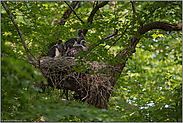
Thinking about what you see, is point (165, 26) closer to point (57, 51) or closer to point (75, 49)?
point (75, 49)

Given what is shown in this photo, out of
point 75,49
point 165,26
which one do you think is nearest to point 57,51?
point 75,49

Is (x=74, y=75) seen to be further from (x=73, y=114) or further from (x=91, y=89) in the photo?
(x=73, y=114)

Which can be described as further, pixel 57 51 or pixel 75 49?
pixel 57 51

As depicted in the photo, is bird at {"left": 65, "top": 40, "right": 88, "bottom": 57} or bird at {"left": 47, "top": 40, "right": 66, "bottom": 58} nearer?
bird at {"left": 65, "top": 40, "right": 88, "bottom": 57}

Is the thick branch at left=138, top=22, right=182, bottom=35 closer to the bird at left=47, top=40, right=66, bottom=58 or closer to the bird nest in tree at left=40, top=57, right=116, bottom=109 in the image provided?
the bird nest in tree at left=40, top=57, right=116, bottom=109

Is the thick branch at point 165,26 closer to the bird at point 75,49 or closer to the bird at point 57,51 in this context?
the bird at point 75,49

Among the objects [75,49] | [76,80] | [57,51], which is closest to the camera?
[76,80]

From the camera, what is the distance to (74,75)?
4816 millimetres

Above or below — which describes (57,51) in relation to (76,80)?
above

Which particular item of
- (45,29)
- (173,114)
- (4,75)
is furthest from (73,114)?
(45,29)

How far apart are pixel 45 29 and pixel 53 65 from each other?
1603 millimetres

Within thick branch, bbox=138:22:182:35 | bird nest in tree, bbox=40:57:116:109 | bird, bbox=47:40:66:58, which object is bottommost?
bird nest in tree, bbox=40:57:116:109

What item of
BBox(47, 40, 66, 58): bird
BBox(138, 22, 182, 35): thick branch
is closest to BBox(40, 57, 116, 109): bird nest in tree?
BBox(47, 40, 66, 58): bird

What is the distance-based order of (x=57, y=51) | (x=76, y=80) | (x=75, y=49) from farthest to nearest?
(x=57, y=51)
(x=75, y=49)
(x=76, y=80)
